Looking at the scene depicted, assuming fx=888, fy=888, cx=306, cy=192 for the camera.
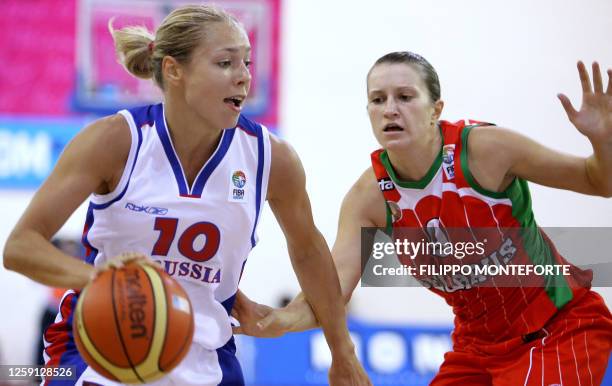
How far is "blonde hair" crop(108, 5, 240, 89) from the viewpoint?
2.91 meters

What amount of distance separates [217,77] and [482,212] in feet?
3.81

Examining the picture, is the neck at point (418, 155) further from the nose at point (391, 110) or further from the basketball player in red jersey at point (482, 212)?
the nose at point (391, 110)

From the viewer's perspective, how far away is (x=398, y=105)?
3.40m

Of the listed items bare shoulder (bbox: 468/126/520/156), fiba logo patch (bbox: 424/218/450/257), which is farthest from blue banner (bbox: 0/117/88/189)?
bare shoulder (bbox: 468/126/520/156)

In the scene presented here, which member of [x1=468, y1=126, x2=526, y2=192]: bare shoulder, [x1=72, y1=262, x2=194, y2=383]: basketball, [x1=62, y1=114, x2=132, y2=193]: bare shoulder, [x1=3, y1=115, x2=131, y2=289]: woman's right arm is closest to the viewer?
[x1=72, y1=262, x2=194, y2=383]: basketball

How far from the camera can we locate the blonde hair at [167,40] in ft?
9.55

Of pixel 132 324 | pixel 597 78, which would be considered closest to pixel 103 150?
pixel 132 324

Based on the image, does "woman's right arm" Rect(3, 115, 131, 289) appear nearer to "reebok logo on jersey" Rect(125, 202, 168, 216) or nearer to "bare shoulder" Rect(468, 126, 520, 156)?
"reebok logo on jersey" Rect(125, 202, 168, 216)

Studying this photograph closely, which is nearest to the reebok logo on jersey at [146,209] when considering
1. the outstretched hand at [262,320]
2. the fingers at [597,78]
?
the outstretched hand at [262,320]

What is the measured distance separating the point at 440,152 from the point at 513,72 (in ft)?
18.7

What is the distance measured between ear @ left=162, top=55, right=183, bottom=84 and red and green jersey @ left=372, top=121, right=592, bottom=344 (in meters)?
1.00

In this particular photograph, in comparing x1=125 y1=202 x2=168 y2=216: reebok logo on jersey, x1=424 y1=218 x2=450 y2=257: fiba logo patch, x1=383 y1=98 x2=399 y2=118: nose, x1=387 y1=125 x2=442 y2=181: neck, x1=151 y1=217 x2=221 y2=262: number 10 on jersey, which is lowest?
x1=151 y1=217 x2=221 y2=262: number 10 on jersey

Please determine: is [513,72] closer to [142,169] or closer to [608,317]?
[608,317]

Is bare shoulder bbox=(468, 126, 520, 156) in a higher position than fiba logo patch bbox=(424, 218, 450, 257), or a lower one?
higher
